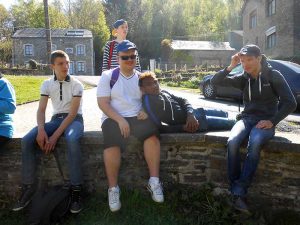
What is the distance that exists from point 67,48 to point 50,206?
46579 mm

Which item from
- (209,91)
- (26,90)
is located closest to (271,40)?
(209,91)

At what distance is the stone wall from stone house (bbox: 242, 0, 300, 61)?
77.0ft

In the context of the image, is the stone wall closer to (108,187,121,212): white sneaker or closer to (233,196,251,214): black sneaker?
(233,196,251,214): black sneaker

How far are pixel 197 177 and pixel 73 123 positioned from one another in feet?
5.48

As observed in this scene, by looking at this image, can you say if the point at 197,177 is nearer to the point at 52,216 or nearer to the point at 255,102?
the point at 255,102

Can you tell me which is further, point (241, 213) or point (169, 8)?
point (169, 8)

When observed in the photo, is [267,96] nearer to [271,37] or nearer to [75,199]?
[75,199]

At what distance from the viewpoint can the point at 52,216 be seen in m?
4.33

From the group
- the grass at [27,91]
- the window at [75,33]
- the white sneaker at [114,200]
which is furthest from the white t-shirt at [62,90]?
the window at [75,33]

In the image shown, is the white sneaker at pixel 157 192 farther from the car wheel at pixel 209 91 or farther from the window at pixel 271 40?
the window at pixel 271 40

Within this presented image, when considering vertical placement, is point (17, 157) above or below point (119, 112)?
below

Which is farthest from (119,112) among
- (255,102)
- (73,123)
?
(255,102)

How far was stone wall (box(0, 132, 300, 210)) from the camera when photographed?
14.6 feet

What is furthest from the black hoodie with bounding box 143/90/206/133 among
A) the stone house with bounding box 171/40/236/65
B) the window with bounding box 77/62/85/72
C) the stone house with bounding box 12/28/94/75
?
the window with bounding box 77/62/85/72
